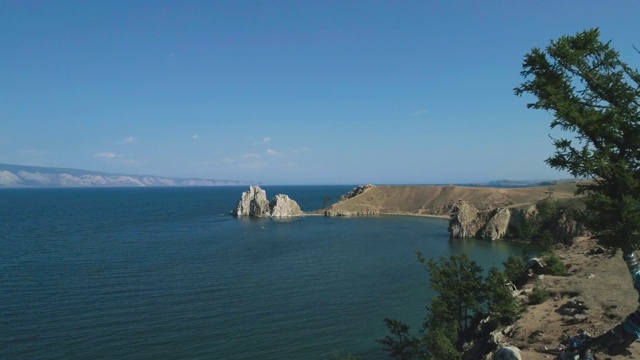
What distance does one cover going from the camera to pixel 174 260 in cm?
8069

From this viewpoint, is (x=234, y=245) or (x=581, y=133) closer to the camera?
(x=581, y=133)

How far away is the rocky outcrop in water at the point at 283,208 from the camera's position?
18962 cm

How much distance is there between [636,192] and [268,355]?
31287 millimetres

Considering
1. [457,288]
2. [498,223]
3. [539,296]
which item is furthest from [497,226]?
[539,296]

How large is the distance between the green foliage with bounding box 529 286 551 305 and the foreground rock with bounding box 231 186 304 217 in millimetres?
160457

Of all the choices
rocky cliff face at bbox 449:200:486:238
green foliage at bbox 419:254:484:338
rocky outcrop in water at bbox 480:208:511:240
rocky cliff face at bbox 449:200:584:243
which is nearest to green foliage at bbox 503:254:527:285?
green foliage at bbox 419:254:484:338

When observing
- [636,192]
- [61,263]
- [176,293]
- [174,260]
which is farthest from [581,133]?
[61,263]

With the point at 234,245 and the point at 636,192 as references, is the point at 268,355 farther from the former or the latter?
the point at 234,245

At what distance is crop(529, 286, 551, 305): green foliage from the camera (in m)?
31.5

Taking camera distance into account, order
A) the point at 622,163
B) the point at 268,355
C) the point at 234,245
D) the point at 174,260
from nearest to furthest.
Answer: the point at 622,163, the point at 268,355, the point at 174,260, the point at 234,245

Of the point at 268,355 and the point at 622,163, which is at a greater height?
the point at 622,163

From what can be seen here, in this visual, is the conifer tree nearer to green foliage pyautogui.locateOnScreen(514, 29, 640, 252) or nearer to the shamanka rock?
green foliage pyautogui.locateOnScreen(514, 29, 640, 252)

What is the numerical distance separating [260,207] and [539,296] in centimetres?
16558

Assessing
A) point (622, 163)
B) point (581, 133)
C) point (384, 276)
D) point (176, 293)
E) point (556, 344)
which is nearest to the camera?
point (622, 163)
